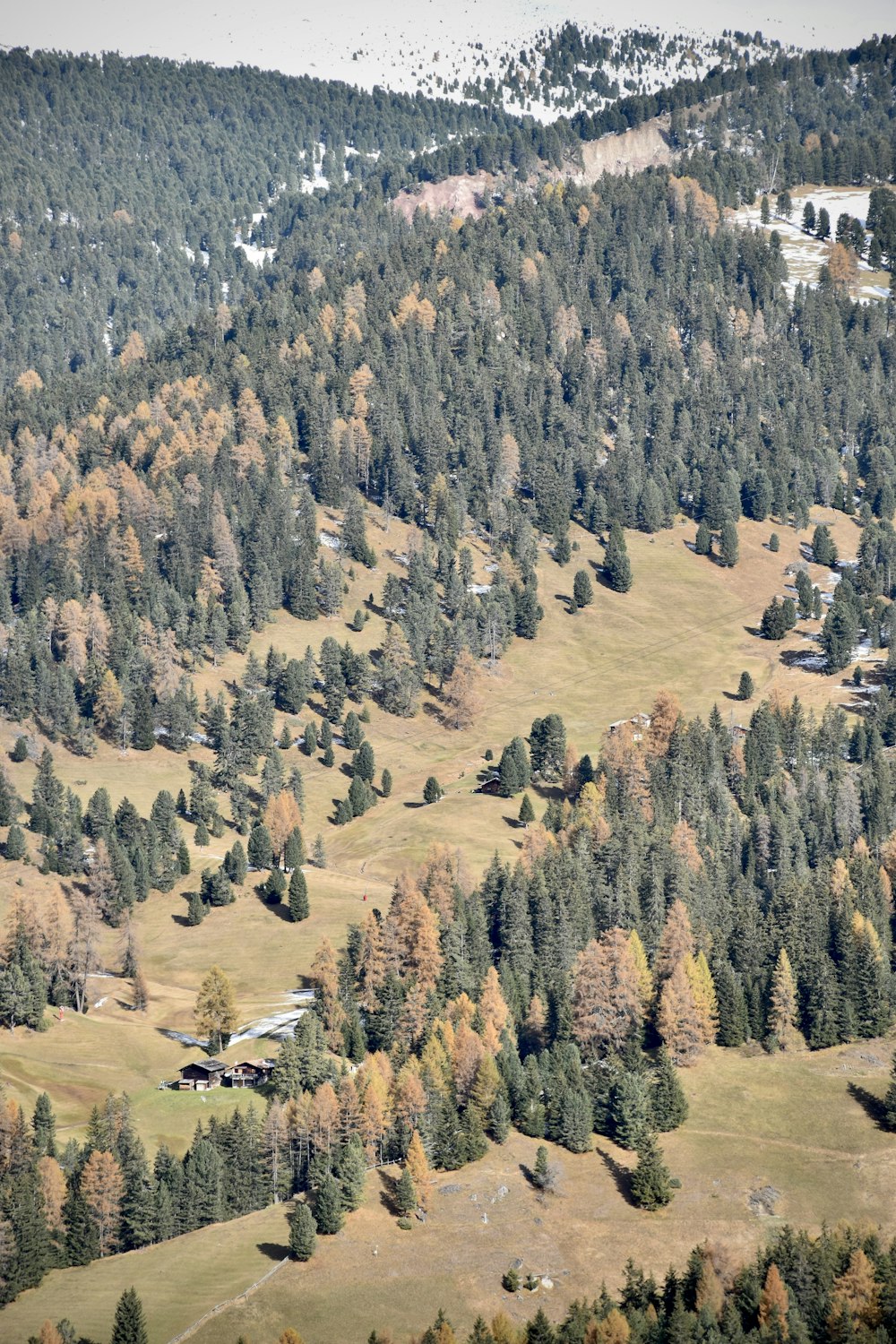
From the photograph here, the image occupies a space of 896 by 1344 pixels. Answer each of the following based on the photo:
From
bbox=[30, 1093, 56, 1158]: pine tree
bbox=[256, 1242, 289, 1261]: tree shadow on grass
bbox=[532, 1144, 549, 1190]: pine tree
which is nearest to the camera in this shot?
bbox=[256, 1242, 289, 1261]: tree shadow on grass

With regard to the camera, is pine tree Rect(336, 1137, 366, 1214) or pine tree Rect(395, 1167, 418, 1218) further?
pine tree Rect(336, 1137, 366, 1214)

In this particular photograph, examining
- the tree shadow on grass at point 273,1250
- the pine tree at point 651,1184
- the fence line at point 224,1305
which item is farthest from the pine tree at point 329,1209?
the pine tree at point 651,1184

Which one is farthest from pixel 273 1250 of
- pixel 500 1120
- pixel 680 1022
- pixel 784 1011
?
pixel 784 1011

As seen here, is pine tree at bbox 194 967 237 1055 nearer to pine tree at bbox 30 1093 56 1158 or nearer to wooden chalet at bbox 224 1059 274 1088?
wooden chalet at bbox 224 1059 274 1088

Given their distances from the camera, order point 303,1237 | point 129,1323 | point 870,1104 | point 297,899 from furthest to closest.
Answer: point 297,899 → point 870,1104 → point 303,1237 → point 129,1323

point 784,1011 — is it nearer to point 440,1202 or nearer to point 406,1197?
point 440,1202

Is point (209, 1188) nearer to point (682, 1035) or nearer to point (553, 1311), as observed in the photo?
point (553, 1311)

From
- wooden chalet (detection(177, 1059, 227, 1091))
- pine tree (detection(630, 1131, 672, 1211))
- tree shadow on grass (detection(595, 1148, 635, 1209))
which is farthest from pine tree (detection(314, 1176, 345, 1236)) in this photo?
pine tree (detection(630, 1131, 672, 1211))

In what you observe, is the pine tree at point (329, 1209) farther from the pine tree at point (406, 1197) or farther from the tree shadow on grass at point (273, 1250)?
the pine tree at point (406, 1197)
